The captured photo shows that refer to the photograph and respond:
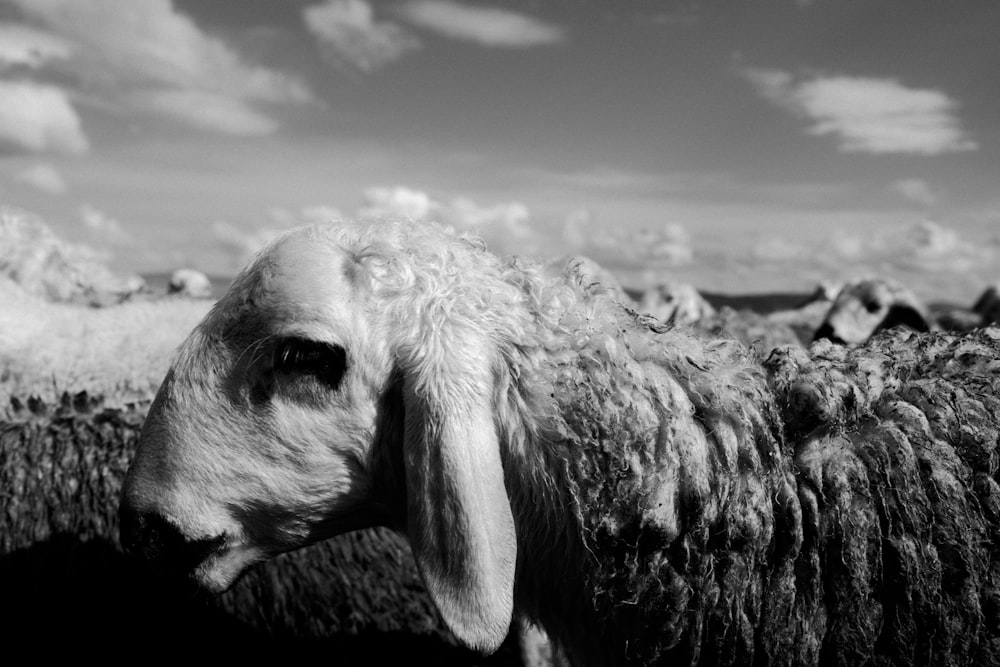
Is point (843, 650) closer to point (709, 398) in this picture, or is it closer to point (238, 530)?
point (709, 398)

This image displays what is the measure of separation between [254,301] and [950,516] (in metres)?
2.11

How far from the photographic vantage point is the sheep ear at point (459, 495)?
2.17 m

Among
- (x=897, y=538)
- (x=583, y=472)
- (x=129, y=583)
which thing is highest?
(x=583, y=472)

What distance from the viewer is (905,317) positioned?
35.9 feet

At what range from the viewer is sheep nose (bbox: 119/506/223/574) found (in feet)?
7.92

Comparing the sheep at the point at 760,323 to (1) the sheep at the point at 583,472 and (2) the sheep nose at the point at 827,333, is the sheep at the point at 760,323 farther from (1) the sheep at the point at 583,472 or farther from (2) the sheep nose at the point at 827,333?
(1) the sheep at the point at 583,472

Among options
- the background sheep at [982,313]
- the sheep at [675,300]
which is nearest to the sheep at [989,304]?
the background sheep at [982,313]

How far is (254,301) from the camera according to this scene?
241 centimetres

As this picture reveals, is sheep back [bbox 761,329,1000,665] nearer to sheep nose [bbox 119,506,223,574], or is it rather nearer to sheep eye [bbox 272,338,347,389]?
sheep eye [bbox 272,338,347,389]

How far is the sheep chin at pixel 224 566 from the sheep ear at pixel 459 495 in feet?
1.99

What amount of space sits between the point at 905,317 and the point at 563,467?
10040mm

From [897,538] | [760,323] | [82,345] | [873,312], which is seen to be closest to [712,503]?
[897,538]

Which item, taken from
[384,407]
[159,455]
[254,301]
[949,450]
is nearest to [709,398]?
[949,450]

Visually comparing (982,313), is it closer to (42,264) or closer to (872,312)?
(872,312)
